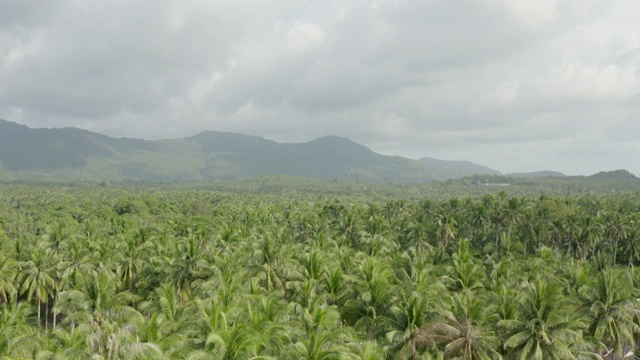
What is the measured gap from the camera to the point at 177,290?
4459 cm

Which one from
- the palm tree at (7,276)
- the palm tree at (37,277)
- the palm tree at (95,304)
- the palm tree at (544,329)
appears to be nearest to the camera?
the palm tree at (544,329)

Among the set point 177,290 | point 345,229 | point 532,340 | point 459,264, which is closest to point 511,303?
point 532,340

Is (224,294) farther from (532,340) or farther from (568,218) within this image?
(568,218)

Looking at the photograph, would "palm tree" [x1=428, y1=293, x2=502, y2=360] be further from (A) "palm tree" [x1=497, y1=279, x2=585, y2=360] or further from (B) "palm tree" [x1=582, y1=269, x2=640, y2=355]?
(B) "palm tree" [x1=582, y1=269, x2=640, y2=355]

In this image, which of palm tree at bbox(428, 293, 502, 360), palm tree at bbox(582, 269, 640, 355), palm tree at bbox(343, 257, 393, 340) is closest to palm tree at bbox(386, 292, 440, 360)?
palm tree at bbox(428, 293, 502, 360)

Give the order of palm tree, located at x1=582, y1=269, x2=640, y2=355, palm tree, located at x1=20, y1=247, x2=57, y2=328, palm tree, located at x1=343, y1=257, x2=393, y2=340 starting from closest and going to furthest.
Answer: palm tree, located at x1=582, y1=269, x2=640, y2=355
palm tree, located at x1=343, y1=257, x2=393, y2=340
palm tree, located at x1=20, y1=247, x2=57, y2=328

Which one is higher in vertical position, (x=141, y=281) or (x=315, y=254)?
(x=315, y=254)

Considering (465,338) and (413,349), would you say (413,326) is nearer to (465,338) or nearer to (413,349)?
(413,349)

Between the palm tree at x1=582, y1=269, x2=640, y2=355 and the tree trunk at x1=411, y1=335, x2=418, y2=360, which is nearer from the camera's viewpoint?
the tree trunk at x1=411, y1=335, x2=418, y2=360

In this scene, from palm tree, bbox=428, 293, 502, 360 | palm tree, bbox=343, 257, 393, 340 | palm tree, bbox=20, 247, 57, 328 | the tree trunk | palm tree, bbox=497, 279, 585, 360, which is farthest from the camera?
palm tree, bbox=20, 247, 57, 328

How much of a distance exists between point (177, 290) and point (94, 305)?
10253 mm

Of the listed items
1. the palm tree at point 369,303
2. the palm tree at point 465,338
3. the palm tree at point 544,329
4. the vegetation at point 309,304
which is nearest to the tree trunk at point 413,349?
the vegetation at point 309,304

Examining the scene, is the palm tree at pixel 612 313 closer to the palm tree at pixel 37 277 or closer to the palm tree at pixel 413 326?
the palm tree at pixel 413 326

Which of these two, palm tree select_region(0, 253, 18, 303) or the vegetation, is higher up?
the vegetation
